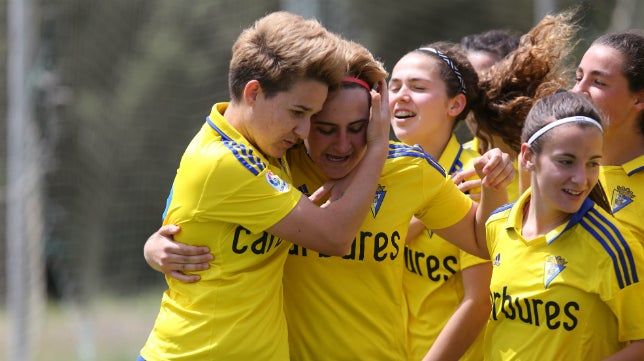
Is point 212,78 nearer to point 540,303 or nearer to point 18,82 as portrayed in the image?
point 18,82

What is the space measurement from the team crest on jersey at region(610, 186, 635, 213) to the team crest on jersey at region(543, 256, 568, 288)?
0.53 meters

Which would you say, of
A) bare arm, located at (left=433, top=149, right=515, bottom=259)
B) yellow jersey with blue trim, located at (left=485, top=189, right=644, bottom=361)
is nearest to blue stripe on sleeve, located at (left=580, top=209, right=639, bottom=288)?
yellow jersey with blue trim, located at (left=485, top=189, right=644, bottom=361)

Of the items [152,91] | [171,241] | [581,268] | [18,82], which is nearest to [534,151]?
[581,268]

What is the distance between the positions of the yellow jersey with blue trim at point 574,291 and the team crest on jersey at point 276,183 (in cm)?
75

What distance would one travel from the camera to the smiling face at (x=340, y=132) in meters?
3.29

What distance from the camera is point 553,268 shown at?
3057 mm

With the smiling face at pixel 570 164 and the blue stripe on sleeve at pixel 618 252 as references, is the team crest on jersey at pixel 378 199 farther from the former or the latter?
the blue stripe on sleeve at pixel 618 252

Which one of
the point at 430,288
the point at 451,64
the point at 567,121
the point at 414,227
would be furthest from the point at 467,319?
the point at 451,64

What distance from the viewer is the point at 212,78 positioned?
34.4 feet

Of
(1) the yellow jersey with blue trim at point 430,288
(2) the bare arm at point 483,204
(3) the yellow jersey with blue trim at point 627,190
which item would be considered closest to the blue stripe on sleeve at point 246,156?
(2) the bare arm at point 483,204

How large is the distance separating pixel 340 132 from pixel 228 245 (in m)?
0.53

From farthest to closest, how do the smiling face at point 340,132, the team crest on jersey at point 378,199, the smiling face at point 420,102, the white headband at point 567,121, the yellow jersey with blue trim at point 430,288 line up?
1. the smiling face at point 420,102
2. the yellow jersey with blue trim at point 430,288
3. the team crest on jersey at point 378,199
4. the smiling face at point 340,132
5. the white headband at point 567,121

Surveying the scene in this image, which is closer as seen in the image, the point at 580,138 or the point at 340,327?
the point at 580,138

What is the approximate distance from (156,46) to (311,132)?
31.1 ft
